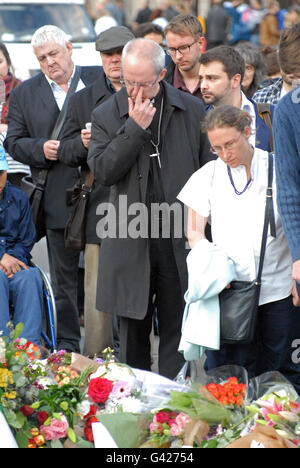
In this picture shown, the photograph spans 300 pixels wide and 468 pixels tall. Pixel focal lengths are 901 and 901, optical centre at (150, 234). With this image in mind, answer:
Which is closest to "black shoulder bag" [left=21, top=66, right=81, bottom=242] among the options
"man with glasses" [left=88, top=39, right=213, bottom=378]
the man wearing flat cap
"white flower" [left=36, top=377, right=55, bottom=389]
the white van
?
the man wearing flat cap

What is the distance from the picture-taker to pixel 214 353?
4488 millimetres

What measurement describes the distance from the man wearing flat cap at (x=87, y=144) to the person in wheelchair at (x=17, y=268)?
37cm

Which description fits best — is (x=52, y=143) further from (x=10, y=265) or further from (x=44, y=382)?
(x=44, y=382)

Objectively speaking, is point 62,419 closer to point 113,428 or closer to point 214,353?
point 113,428

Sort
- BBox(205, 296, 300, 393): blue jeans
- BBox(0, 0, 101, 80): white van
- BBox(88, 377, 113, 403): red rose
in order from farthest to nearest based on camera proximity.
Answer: BBox(0, 0, 101, 80): white van
BBox(205, 296, 300, 393): blue jeans
BBox(88, 377, 113, 403): red rose

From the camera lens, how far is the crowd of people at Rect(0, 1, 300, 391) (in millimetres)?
4293

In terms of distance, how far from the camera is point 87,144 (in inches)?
208

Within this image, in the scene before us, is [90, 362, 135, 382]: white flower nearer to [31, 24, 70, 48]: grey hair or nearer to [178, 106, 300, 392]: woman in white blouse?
[178, 106, 300, 392]: woman in white blouse

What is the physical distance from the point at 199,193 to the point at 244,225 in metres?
0.28

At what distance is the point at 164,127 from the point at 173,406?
201 centimetres

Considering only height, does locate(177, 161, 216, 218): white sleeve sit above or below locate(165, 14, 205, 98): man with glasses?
below

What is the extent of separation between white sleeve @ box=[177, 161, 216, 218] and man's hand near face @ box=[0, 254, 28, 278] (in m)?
1.28

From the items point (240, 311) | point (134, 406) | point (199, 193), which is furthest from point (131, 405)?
point (199, 193)

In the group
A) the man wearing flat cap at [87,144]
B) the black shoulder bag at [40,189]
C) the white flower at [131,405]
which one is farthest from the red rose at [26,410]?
the black shoulder bag at [40,189]
